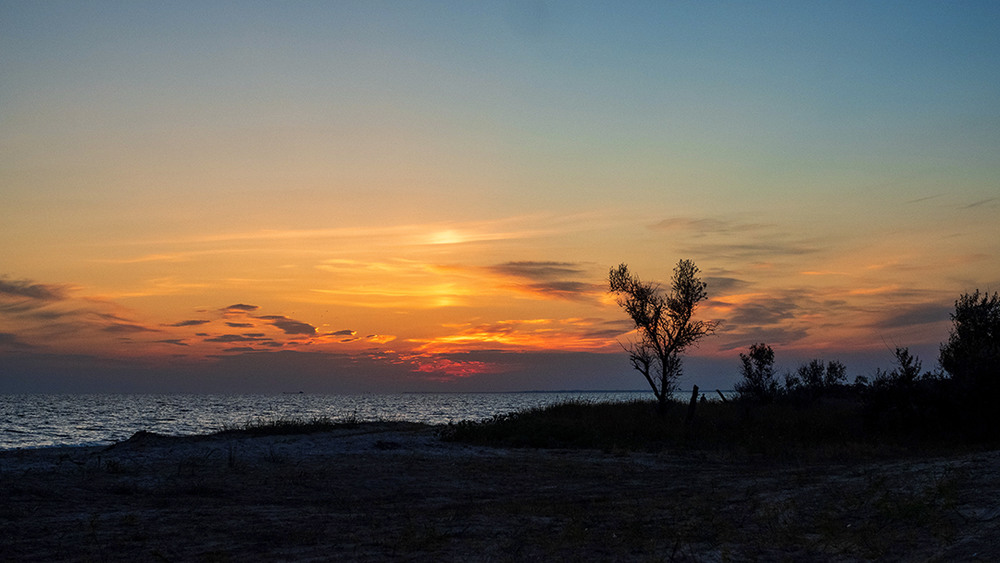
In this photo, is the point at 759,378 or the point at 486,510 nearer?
the point at 486,510

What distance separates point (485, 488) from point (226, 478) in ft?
21.0

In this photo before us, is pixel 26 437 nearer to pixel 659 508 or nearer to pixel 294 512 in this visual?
pixel 294 512

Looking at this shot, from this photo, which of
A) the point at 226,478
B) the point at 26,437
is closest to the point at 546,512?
the point at 226,478

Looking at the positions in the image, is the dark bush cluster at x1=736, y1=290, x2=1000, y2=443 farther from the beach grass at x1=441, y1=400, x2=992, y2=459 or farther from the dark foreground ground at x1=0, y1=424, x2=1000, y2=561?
the dark foreground ground at x1=0, y1=424, x2=1000, y2=561

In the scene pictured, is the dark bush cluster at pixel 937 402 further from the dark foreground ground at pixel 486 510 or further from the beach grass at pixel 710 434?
the dark foreground ground at pixel 486 510

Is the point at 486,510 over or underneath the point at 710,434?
underneath

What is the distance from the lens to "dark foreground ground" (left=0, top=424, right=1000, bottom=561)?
31.3 ft

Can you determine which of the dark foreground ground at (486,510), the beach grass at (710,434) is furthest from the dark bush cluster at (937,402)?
the dark foreground ground at (486,510)

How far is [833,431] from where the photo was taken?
92.6 feet

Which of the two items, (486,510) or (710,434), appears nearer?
(486,510)

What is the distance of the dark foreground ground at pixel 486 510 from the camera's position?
9.55m

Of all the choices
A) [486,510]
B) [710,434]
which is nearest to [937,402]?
[710,434]

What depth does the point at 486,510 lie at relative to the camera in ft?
42.1

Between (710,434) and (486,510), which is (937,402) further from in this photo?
(486,510)
